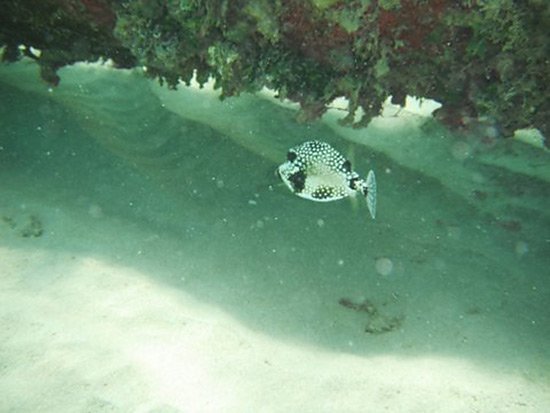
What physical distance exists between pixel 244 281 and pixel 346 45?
2706 mm

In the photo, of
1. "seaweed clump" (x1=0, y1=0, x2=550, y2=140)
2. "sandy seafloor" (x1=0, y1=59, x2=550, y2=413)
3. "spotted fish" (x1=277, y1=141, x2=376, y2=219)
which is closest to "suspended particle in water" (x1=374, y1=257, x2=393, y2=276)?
"sandy seafloor" (x1=0, y1=59, x2=550, y2=413)

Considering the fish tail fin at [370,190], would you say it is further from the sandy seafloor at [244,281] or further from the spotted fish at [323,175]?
the sandy seafloor at [244,281]

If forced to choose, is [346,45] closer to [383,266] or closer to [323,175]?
[323,175]

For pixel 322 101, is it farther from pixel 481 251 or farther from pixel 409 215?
pixel 481 251

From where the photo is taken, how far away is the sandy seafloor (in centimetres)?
359

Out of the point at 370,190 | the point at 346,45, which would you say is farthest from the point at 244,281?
the point at 346,45

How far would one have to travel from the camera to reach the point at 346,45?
3.88m

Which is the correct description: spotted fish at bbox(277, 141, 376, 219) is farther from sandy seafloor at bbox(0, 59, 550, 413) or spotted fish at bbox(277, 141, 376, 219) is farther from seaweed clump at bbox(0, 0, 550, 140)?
sandy seafloor at bbox(0, 59, 550, 413)

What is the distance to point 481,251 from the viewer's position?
5629mm

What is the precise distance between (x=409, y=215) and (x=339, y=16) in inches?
124

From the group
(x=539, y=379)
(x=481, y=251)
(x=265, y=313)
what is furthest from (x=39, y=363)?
(x=481, y=251)

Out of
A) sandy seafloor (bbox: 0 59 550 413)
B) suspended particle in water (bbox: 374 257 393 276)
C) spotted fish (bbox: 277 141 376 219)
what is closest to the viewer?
sandy seafloor (bbox: 0 59 550 413)

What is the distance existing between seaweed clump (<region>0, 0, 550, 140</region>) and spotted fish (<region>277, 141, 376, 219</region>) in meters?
0.59

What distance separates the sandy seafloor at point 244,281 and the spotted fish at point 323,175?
4.66 feet
